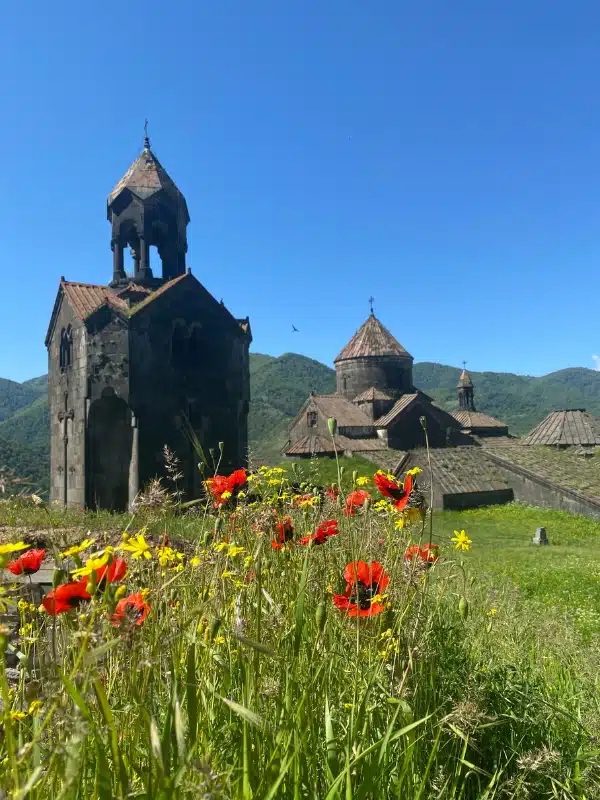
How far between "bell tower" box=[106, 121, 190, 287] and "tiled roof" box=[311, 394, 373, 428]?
13.7m

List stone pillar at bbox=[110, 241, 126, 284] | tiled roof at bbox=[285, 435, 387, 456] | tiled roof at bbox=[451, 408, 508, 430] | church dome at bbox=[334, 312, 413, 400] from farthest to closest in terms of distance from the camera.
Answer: tiled roof at bbox=[451, 408, 508, 430]
church dome at bbox=[334, 312, 413, 400]
tiled roof at bbox=[285, 435, 387, 456]
stone pillar at bbox=[110, 241, 126, 284]

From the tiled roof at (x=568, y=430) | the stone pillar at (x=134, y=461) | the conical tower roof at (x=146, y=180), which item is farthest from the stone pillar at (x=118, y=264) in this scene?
the tiled roof at (x=568, y=430)

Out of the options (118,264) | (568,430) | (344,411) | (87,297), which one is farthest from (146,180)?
(568,430)

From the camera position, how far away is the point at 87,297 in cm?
1354

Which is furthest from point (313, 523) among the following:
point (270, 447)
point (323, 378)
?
point (323, 378)

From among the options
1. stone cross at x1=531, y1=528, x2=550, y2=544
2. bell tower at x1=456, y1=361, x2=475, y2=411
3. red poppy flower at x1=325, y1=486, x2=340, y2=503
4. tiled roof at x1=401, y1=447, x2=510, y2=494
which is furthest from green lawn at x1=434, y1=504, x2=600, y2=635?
bell tower at x1=456, y1=361, x2=475, y2=411

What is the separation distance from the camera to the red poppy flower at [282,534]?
2068 mm

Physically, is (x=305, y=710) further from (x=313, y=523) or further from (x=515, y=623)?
(x=515, y=623)

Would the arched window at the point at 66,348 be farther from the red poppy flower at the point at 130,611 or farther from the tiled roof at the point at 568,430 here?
the tiled roof at the point at 568,430

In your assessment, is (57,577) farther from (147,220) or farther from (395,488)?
(147,220)

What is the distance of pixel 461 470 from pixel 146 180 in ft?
42.0

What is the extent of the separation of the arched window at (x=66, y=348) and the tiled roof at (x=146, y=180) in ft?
11.0

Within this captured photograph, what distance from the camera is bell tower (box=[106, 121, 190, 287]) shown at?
543 inches

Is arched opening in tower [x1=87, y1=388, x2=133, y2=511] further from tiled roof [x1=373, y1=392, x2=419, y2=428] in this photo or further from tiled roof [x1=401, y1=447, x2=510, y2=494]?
tiled roof [x1=373, y1=392, x2=419, y2=428]
